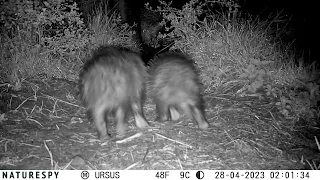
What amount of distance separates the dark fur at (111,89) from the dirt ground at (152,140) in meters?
0.25

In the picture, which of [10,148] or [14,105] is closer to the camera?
[10,148]

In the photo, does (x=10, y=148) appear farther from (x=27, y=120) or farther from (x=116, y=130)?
(x=116, y=130)

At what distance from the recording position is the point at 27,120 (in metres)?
3.88

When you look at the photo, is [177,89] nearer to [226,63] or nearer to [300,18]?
[226,63]

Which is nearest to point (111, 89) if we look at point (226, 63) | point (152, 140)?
point (152, 140)

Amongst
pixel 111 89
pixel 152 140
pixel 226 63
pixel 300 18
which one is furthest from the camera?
pixel 300 18

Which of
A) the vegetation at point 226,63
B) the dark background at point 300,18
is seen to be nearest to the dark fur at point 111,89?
the vegetation at point 226,63

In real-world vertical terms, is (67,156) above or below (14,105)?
below

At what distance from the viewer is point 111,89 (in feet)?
11.1

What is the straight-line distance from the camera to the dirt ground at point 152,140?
3.11m

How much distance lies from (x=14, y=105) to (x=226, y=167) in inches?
112

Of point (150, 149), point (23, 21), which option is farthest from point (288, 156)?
point (23, 21)

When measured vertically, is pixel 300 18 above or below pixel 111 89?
above

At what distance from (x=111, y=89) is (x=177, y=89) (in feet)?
2.65
